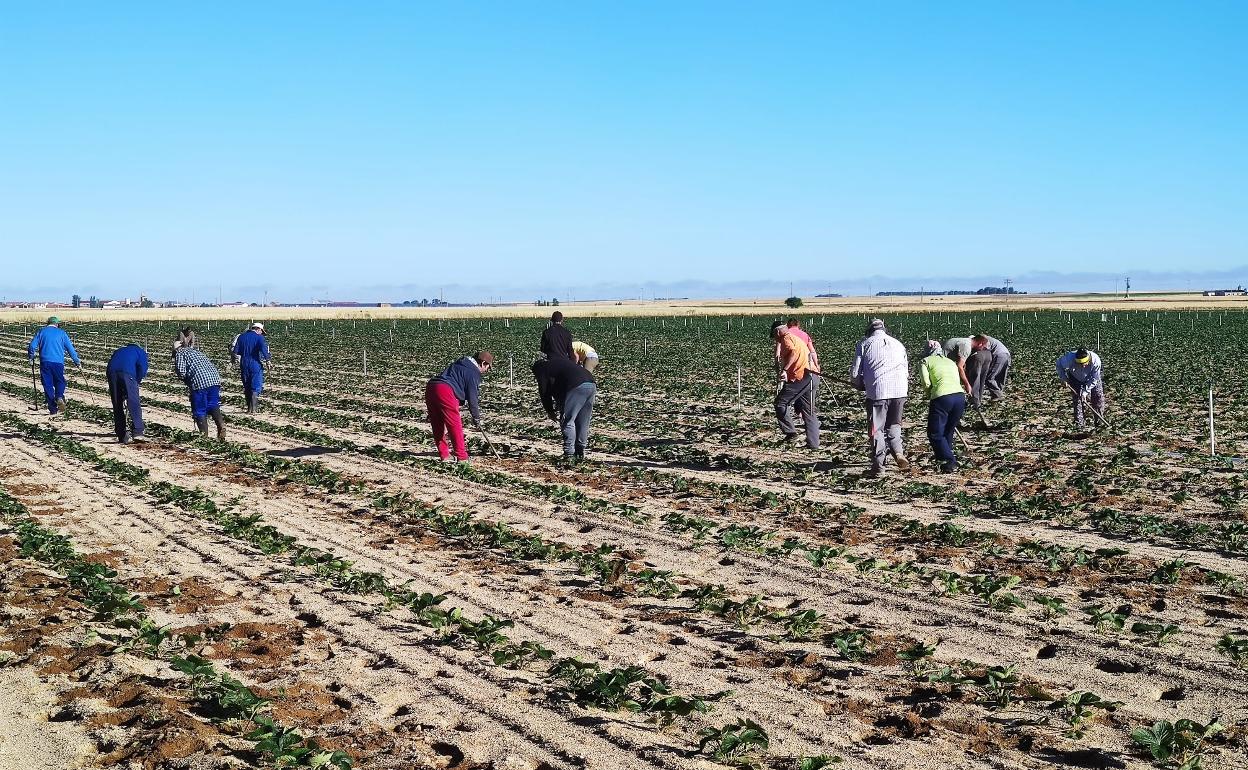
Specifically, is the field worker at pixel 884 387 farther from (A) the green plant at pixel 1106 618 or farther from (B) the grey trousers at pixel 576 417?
(A) the green plant at pixel 1106 618

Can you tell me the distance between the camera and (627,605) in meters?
8.65

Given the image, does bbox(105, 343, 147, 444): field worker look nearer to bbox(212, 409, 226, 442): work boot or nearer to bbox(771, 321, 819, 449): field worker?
bbox(212, 409, 226, 442): work boot

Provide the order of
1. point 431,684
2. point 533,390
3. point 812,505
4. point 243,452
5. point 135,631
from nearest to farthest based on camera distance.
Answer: point 431,684 < point 135,631 < point 812,505 < point 243,452 < point 533,390

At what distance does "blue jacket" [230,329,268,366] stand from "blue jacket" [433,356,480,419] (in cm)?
844

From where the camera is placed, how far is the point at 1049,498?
1267cm

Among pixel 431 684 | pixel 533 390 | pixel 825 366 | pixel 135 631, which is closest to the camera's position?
pixel 431 684

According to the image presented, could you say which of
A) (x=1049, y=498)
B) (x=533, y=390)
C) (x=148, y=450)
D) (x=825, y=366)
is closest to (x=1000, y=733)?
(x=1049, y=498)

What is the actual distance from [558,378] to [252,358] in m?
9.28

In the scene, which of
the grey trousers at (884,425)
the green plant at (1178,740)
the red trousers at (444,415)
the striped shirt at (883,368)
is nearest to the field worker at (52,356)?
the red trousers at (444,415)

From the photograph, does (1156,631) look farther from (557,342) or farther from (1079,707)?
(557,342)

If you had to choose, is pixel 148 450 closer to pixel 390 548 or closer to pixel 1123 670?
pixel 390 548

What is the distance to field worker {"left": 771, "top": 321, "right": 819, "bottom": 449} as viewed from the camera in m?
16.5

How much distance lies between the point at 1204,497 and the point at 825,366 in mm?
25689

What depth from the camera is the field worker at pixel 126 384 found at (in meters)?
18.4
